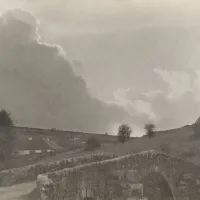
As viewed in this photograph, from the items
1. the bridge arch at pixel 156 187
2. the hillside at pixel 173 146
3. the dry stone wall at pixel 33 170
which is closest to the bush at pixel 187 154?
the hillside at pixel 173 146

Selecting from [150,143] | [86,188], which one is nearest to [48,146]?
[150,143]

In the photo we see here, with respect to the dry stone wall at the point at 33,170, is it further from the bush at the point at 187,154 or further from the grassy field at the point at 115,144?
the bush at the point at 187,154

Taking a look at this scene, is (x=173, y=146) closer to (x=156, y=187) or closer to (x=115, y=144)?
(x=115, y=144)

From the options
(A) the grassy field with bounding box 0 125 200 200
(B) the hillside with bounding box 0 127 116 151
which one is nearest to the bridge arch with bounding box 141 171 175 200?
(A) the grassy field with bounding box 0 125 200 200

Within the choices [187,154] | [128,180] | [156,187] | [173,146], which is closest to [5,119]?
[173,146]

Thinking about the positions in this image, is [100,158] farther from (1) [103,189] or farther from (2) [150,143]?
(2) [150,143]

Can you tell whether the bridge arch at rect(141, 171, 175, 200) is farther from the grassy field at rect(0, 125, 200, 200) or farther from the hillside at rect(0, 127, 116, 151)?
the hillside at rect(0, 127, 116, 151)
